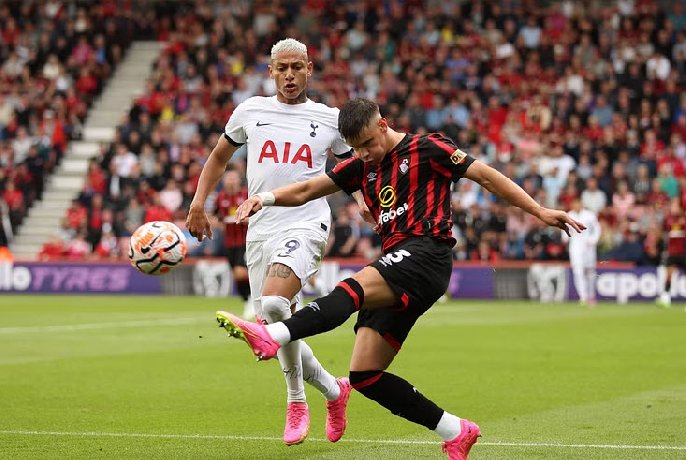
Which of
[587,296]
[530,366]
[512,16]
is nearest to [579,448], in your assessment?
[530,366]

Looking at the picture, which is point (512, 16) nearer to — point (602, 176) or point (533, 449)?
point (602, 176)

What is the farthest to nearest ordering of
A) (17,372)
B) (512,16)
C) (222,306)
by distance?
(512,16) < (222,306) < (17,372)

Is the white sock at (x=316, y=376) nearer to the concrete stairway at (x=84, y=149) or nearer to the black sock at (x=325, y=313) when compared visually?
the black sock at (x=325, y=313)

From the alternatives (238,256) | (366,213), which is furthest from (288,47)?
(238,256)

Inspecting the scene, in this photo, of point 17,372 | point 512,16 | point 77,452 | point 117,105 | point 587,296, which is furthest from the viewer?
point 117,105

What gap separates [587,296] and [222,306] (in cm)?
808

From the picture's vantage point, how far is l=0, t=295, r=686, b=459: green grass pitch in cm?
868

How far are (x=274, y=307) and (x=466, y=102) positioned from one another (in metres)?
24.5

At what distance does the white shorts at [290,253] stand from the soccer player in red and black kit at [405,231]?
110cm

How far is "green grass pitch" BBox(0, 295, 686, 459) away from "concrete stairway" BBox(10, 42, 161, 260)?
1309 centimetres

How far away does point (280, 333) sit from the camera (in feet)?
22.4

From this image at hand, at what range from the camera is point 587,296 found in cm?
2808

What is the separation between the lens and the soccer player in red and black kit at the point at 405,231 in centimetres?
735

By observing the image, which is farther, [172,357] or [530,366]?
[172,357]
